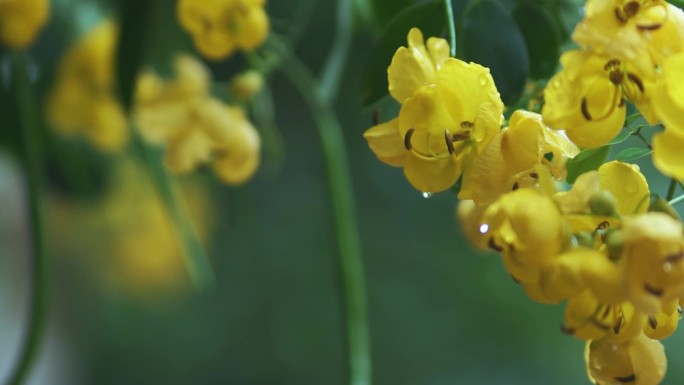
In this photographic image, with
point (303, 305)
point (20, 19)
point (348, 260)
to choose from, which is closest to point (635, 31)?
point (348, 260)

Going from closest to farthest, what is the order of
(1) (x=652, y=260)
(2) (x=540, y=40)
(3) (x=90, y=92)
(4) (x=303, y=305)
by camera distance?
1. (1) (x=652, y=260)
2. (2) (x=540, y=40)
3. (3) (x=90, y=92)
4. (4) (x=303, y=305)

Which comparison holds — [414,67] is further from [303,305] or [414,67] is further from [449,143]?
[303,305]

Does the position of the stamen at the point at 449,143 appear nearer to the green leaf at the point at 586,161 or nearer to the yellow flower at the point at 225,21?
the green leaf at the point at 586,161

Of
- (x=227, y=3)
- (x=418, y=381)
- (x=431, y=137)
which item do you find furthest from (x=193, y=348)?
(x=431, y=137)

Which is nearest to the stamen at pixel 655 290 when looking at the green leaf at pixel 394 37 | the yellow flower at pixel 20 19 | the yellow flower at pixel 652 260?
the yellow flower at pixel 652 260

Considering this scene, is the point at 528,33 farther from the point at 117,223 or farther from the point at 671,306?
the point at 117,223

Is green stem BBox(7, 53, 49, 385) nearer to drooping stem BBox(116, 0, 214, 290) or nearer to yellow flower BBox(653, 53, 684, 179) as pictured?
drooping stem BBox(116, 0, 214, 290)

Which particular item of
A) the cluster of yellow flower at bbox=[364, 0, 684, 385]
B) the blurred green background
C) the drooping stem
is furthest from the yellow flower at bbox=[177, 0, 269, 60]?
the blurred green background
